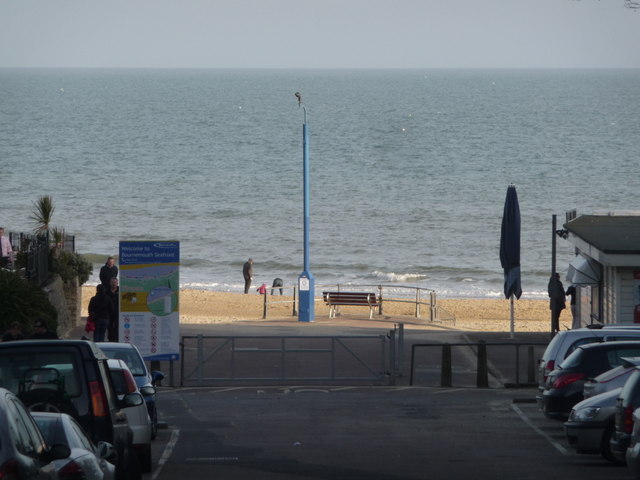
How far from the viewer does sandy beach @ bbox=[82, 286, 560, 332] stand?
3484 centimetres

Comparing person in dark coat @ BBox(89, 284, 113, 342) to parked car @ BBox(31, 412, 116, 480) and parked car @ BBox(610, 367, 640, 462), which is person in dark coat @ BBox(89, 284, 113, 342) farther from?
parked car @ BBox(31, 412, 116, 480)

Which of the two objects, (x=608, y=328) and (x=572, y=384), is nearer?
(x=572, y=384)

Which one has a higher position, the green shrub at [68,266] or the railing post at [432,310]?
the green shrub at [68,266]

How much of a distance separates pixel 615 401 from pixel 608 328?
156 inches

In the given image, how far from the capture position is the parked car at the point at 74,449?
337 inches

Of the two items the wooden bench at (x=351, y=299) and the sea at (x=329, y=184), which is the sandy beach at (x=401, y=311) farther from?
the sea at (x=329, y=184)

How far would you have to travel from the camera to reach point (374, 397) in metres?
20.5

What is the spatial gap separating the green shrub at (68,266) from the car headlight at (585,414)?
17.0 meters

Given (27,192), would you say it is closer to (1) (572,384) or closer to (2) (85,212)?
(2) (85,212)

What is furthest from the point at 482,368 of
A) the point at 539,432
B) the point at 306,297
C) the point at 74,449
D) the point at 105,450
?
the point at 74,449

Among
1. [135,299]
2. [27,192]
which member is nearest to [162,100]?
[27,192]

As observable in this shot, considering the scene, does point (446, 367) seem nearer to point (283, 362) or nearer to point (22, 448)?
point (283, 362)

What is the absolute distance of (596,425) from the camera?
13.9 m

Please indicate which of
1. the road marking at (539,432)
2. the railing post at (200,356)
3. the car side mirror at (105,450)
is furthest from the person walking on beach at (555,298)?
the car side mirror at (105,450)
